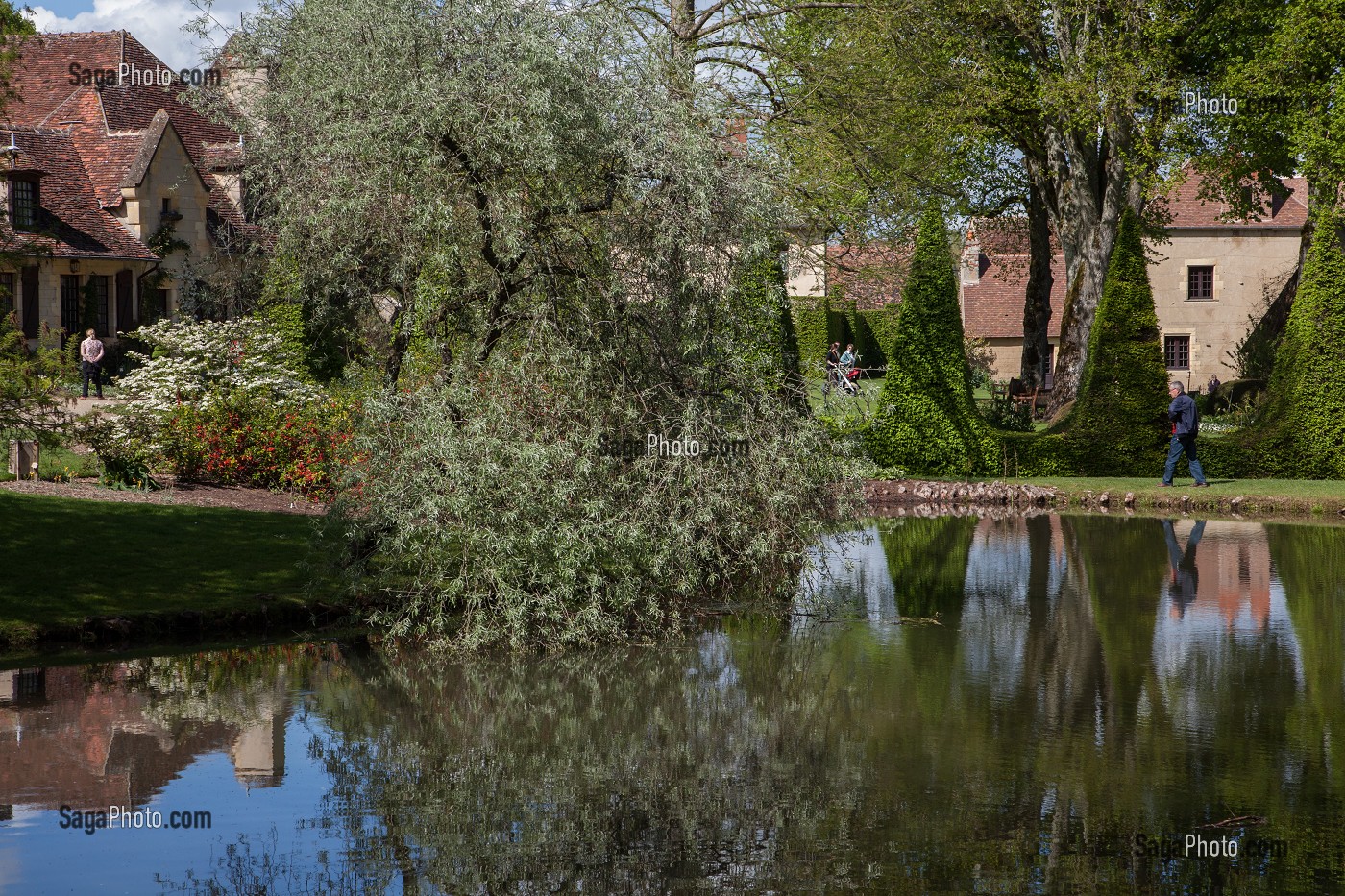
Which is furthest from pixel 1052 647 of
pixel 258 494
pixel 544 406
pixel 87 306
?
pixel 87 306

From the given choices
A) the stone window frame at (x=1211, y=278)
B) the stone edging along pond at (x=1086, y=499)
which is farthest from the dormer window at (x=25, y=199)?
the stone window frame at (x=1211, y=278)

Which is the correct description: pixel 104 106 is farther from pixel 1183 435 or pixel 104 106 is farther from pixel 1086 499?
pixel 1183 435

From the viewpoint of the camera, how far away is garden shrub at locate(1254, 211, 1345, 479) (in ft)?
83.1

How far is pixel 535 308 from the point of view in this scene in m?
12.5

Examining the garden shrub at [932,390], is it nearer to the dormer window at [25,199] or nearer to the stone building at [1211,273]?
the dormer window at [25,199]

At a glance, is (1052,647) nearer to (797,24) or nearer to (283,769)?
(283,769)

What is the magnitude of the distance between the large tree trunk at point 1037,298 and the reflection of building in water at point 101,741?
3002cm

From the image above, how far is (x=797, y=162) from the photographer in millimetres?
22578

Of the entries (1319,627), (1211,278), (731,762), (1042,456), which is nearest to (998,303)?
(1211,278)

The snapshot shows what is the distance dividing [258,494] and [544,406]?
7.49 meters

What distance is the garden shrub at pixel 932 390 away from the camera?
86.1 ft

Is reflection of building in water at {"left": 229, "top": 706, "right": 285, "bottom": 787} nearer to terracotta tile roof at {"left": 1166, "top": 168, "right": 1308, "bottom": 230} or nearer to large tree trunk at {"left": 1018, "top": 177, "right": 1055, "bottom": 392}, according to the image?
large tree trunk at {"left": 1018, "top": 177, "right": 1055, "bottom": 392}

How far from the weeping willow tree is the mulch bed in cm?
485


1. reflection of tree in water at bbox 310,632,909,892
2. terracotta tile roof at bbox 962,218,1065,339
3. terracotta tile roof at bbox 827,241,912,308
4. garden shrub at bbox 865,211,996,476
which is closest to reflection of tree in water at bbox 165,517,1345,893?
reflection of tree in water at bbox 310,632,909,892
